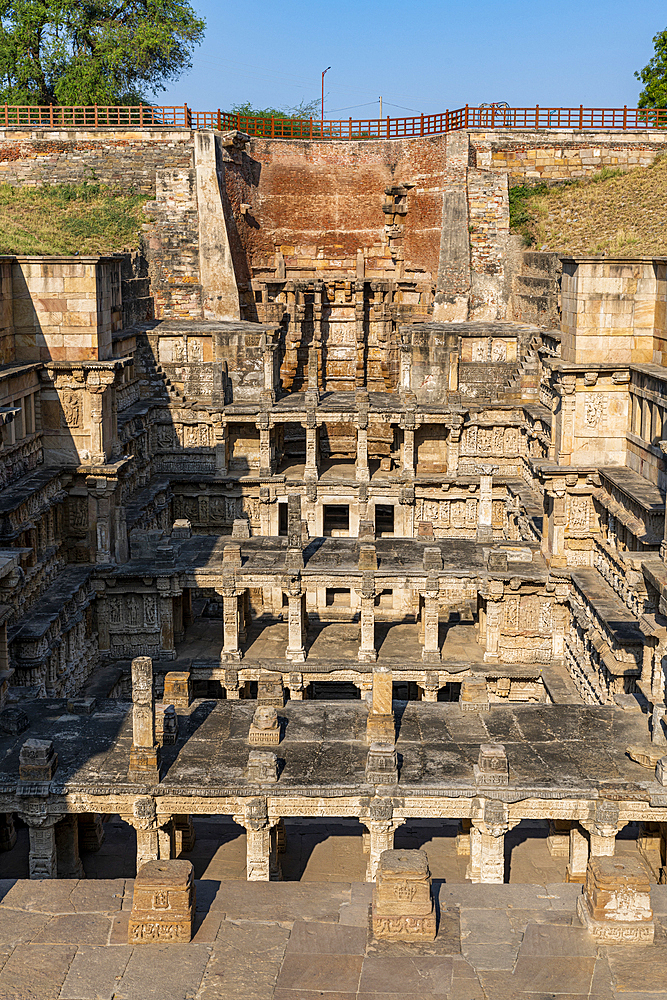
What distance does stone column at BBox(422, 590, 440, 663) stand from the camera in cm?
2652

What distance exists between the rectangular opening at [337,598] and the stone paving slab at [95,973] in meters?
18.9

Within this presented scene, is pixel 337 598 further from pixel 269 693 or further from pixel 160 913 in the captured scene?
pixel 160 913

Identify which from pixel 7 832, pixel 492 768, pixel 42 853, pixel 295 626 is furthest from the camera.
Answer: pixel 295 626

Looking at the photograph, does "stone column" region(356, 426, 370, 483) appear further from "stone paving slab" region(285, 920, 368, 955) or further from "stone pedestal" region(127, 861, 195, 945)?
"stone pedestal" region(127, 861, 195, 945)

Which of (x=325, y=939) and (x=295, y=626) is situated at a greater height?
(x=325, y=939)

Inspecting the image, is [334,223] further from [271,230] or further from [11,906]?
[11,906]

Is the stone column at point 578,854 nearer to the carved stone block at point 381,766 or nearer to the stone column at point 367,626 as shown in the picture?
the carved stone block at point 381,766

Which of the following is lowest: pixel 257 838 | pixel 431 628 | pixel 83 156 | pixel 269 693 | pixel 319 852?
pixel 319 852

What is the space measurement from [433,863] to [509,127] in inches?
1259

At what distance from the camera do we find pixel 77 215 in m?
42.3

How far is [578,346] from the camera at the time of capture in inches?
1028

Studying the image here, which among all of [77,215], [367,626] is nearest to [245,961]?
[367,626]

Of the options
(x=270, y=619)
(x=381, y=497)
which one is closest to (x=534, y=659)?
(x=270, y=619)

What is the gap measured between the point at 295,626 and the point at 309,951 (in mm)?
14157
